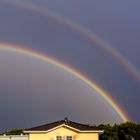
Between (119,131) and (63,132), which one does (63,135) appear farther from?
(119,131)

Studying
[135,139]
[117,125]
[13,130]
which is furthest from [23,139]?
[13,130]

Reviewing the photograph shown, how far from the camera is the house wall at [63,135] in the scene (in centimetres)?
5200

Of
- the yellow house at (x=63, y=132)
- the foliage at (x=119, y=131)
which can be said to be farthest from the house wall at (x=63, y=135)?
the foliage at (x=119, y=131)

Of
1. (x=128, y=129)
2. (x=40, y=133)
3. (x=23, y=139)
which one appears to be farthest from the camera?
(x=128, y=129)

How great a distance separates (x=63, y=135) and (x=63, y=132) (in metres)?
0.39

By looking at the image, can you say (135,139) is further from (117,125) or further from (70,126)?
(70,126)

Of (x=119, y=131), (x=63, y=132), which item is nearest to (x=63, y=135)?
(x=63, y=132)

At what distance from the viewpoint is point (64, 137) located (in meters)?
52.8

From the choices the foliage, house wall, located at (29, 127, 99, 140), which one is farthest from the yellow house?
the foliage

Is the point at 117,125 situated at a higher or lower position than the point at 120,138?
higher

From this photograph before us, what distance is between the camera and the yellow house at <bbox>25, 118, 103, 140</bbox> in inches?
2044

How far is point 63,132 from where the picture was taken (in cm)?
5294

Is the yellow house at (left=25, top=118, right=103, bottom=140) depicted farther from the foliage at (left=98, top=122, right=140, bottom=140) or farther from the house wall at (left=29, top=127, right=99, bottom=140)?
the foliage at (left=98, top=122, right=140, bottom=140)

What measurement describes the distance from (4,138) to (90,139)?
66.4 ft
